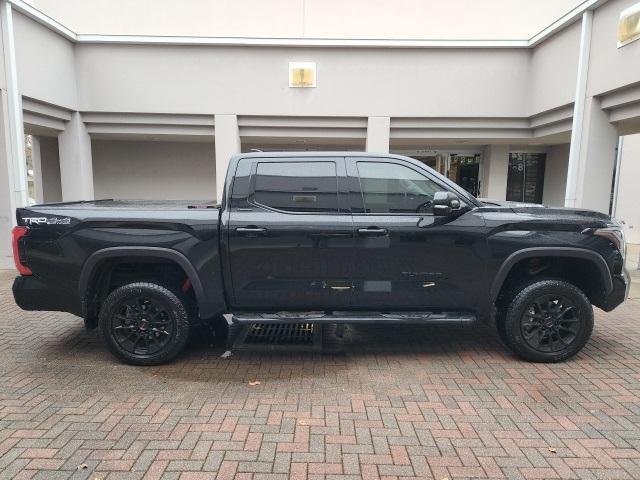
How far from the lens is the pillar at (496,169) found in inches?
485

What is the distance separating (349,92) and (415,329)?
21.5 ft

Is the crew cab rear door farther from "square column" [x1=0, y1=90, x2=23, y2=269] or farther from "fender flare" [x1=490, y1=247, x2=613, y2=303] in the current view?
"square column" [x1=0, y1=90, x2=23, y2=269]

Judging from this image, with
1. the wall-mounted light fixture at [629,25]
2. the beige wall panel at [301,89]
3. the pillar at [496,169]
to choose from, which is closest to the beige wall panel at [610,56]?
the wall-mounted light fixture at [629,25]

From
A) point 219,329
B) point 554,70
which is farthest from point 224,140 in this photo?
point 554,70

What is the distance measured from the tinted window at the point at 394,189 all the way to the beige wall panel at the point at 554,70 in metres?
6.14

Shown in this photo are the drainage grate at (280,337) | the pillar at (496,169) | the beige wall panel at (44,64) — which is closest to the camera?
the drainage grate at (280,337)

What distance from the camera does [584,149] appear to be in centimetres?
805

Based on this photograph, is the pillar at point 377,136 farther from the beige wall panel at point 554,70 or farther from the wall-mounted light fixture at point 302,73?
the beige wall panel at point 554,70

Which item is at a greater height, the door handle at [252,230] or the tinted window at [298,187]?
the tinted window at [298,187]

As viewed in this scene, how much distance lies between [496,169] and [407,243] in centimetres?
959

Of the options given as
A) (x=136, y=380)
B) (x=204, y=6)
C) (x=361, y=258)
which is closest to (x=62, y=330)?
(x=136, y=380)

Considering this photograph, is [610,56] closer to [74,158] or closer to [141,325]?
[141,325]

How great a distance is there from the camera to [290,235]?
404cm

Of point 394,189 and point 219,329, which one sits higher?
point 394,189
